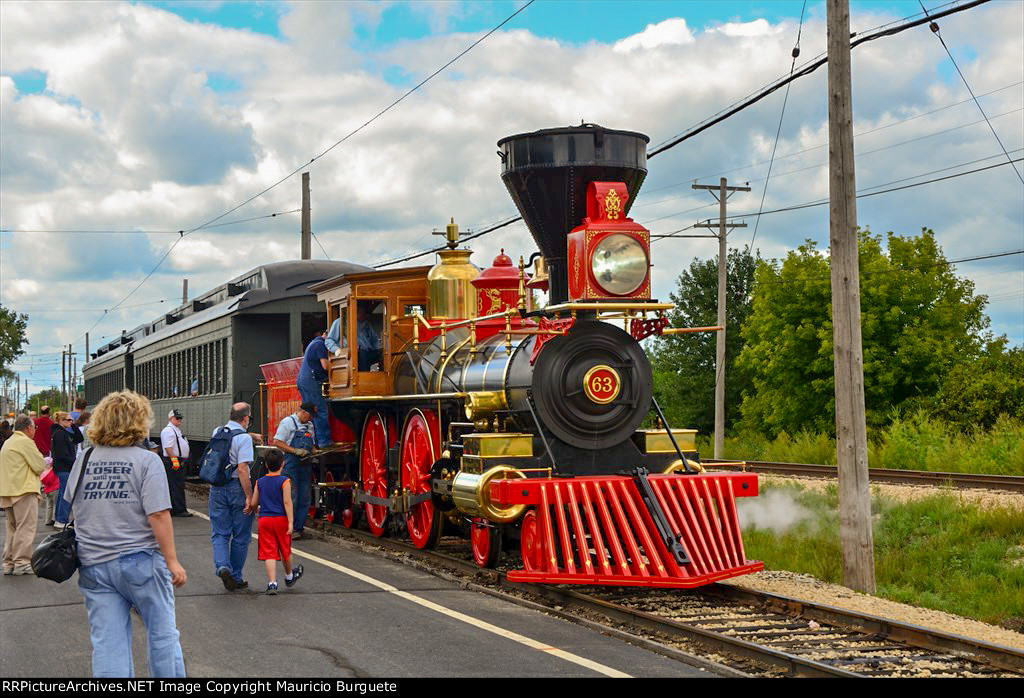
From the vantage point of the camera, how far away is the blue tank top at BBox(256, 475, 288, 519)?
930cm

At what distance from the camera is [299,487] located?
43.7 ft

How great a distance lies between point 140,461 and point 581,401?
496 cm

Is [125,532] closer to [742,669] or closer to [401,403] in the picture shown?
[742,669]

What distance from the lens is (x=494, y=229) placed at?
19.7m

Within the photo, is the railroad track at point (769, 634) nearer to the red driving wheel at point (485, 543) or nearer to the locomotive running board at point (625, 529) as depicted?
the locomotive running board at point (625, 529)

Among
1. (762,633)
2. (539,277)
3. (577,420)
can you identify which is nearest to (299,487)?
(539,277)

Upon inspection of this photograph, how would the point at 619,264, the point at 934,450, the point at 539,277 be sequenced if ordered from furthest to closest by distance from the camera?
the point at 934,450 < the point at 539,277 < the point at 619,264

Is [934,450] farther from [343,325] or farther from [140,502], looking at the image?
[140,502]

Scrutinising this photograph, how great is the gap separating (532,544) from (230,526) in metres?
2.63

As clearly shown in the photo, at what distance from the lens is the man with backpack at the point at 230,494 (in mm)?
9500

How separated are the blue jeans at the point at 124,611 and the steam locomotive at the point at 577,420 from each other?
4.06 metres

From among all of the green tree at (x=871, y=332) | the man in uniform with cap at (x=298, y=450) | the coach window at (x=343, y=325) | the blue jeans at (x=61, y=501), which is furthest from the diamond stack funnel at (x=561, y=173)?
the green tree at (x=871, y=332)

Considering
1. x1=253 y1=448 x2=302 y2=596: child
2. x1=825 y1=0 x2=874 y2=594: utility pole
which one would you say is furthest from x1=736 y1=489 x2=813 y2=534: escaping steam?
x1=253 y1=448 x2=302 y2=596: child

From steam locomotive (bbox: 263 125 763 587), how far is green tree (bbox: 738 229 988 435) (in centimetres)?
2328
